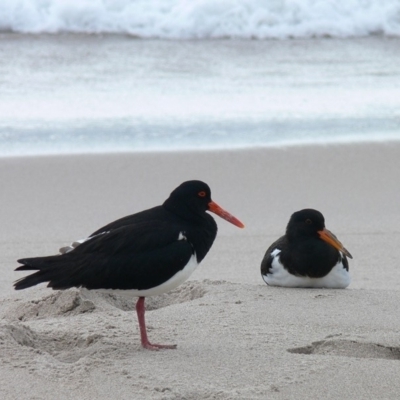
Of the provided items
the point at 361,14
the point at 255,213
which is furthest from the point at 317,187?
the point at 361,14

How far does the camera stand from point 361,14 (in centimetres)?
1502

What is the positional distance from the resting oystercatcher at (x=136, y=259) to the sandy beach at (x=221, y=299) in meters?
0.31

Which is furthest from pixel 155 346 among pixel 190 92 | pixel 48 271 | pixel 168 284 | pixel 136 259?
pixel 190 92

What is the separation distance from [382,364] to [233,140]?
16.6 feet

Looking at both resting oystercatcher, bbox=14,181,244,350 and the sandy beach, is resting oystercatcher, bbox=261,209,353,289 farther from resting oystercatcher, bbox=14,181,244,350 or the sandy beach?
resting oystercatcher, bbox=14,181,244,350

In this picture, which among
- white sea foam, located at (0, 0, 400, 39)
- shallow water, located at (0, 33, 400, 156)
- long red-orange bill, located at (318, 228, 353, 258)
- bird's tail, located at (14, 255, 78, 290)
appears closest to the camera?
bird's tail, located at (14, 255, 78, 290)

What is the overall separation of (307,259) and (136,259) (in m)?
1.49

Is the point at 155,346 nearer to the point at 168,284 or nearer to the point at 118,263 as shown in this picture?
the point at 168,284

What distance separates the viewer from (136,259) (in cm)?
396

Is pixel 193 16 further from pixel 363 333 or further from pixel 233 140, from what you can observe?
pixel 363 333

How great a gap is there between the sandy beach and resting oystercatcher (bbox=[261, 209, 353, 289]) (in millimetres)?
107

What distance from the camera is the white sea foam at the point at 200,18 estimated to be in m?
14.4

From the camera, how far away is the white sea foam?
47.2ft

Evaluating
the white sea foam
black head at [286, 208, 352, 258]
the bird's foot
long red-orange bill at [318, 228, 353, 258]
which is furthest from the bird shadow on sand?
the white sea foam
